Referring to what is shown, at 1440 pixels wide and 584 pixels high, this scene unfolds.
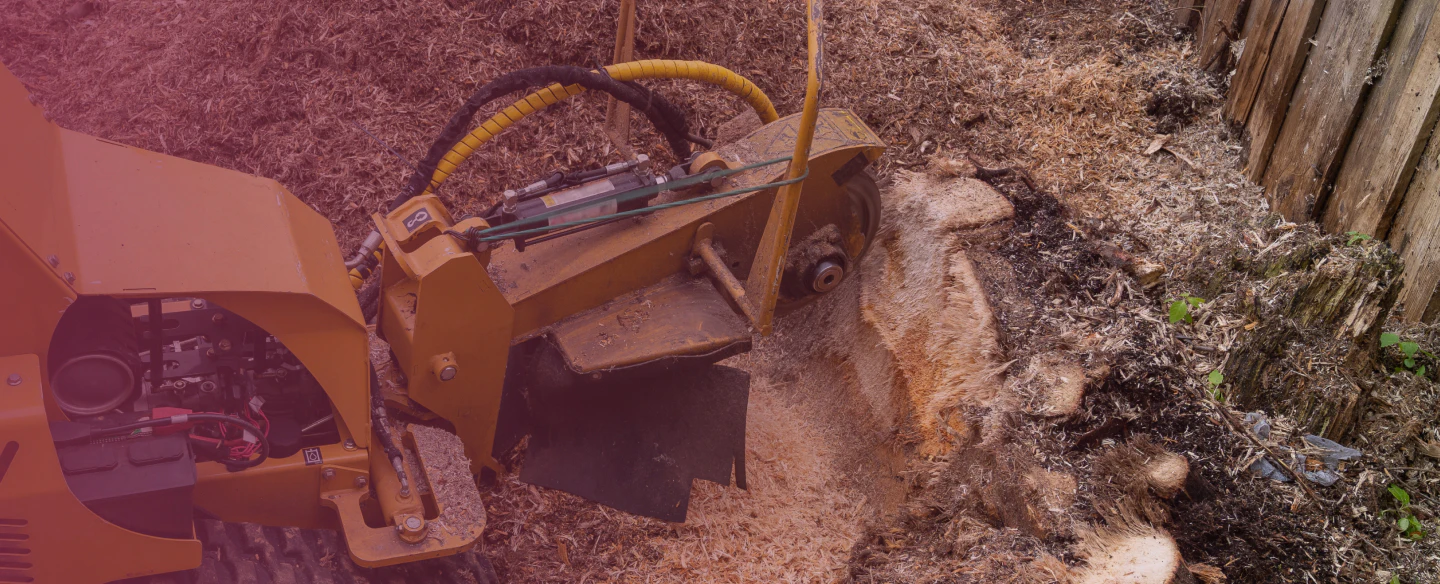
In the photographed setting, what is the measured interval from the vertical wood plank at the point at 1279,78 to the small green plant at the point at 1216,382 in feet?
3.40

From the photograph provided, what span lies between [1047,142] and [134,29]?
13.2ft

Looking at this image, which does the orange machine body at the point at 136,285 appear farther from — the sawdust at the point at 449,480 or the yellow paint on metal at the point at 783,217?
the yellow paint on metal at the point at 783,217

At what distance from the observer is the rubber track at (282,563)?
220cm

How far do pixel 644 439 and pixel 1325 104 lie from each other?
2660mm

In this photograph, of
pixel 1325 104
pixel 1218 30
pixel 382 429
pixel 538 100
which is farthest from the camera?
pixel 1218 30

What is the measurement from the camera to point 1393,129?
309 centimetres

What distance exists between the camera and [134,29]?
166 inches

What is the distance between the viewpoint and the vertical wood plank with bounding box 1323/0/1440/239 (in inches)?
117

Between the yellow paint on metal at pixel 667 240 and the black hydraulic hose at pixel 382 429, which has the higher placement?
the yellow paint on metal at pixel 667 240

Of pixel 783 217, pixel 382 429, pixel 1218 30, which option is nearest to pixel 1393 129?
pixel 1218 30

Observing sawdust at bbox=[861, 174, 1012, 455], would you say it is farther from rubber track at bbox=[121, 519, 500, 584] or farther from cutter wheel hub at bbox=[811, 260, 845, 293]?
rubber track at bbox=[121, 519, 500, 584]

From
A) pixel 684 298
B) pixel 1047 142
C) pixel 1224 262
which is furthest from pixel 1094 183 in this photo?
pixel 684 298

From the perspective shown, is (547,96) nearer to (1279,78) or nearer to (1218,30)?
(1279,78)

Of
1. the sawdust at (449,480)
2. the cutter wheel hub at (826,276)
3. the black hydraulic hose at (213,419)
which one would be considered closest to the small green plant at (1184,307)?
Result: the cutter wheel hub at (826,276)
